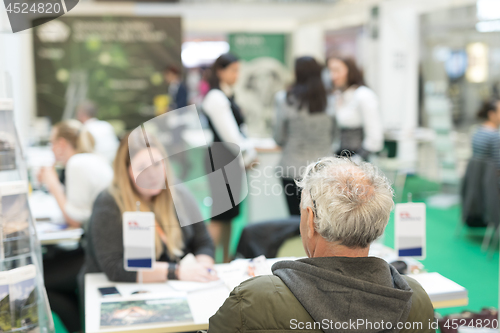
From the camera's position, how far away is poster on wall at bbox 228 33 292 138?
10.1m

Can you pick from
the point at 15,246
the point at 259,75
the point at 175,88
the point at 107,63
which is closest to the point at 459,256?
the point at 15,246

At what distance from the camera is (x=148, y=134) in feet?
7.94

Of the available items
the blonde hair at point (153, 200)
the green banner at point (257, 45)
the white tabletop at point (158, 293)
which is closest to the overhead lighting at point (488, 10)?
the green banner at point (257, 45)

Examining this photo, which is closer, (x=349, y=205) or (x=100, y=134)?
(x=349, y=205)

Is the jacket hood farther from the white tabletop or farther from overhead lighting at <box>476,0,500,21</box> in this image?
overhead lighting at <box>476,0,500,21</box>

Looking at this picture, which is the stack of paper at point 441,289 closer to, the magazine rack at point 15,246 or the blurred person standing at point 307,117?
the magazine rack at point 15,246

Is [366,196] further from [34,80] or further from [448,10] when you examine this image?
[34,80]

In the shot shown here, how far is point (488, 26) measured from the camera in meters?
6.55

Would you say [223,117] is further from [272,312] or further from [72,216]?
[272,312]

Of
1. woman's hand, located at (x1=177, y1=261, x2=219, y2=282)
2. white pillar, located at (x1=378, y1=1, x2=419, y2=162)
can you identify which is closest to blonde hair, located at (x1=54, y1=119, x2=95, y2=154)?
woman's hand, located at (x1=177, y1=261, x2=219, y2=282)

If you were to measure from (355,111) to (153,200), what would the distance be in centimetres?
253

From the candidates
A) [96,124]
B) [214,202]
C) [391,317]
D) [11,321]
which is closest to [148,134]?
[214,202]

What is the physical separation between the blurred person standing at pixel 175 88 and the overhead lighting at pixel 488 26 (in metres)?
4.14

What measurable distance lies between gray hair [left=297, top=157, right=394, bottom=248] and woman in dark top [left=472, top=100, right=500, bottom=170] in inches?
157
